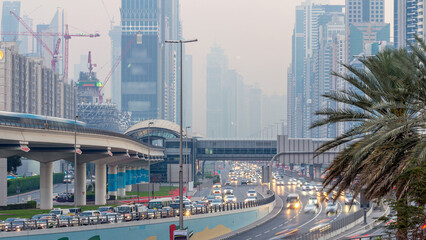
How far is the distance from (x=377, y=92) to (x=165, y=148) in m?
142

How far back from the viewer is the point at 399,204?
23.6 meters

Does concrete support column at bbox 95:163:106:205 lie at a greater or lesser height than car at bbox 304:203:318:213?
greater

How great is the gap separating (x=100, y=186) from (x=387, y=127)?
247ft

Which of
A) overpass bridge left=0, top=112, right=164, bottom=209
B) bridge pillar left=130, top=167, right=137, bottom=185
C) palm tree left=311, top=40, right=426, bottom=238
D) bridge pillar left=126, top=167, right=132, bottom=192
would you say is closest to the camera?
palm tree left=311, top=40, right=426, bottom=238

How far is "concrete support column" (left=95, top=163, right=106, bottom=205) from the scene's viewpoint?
97.1 metres

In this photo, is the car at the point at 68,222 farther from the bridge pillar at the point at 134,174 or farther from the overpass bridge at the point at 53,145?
the bridge pillar at the point at 134,174

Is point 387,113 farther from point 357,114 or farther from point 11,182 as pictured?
point 11,182

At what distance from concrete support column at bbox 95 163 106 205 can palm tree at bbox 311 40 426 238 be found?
7054 centimetres

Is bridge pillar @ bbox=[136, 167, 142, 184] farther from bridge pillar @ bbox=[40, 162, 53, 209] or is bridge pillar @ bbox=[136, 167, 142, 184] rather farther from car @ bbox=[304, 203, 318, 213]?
bridge pillar @ bbox=[40, 162, 53, 209]

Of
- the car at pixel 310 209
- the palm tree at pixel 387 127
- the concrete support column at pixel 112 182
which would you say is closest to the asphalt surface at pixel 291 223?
the car at pixel 310 209

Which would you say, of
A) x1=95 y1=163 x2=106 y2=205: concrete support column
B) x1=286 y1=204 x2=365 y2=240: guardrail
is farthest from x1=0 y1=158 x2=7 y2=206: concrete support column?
x1=286 y1=204 x2=365 y2=240: guardrail

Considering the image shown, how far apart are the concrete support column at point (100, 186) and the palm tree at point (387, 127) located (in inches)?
2777

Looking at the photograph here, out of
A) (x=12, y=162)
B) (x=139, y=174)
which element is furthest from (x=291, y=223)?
(x=139, y=174)

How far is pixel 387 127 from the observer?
26000 millimetres
